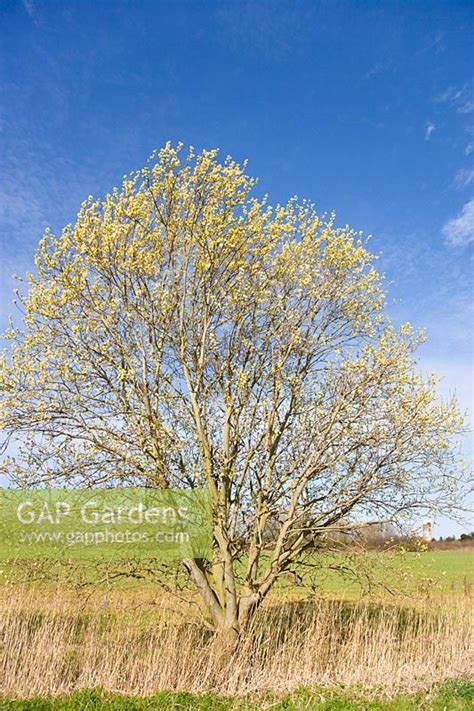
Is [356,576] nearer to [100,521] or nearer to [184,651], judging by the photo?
[184,651]

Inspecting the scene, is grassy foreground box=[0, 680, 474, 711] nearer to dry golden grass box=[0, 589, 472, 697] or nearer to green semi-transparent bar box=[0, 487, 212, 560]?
dry golden grass box=[0, 589, 472, 697]

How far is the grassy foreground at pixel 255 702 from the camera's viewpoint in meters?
6.59

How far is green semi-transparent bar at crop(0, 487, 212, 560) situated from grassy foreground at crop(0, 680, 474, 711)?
110 inches

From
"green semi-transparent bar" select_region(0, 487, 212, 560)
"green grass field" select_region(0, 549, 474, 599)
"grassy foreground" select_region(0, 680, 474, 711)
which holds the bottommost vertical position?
"grassy foreground" select_region(0, 680, 474, 711)

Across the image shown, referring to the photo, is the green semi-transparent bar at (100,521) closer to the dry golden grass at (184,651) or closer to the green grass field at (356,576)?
the green grass field at (356,576)

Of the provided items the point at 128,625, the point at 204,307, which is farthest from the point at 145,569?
the point at 204,307

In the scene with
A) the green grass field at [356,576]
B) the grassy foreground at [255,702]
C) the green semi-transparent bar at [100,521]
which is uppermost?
the green semi-transparent bar at [100,521]

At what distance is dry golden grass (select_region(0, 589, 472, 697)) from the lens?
7.65 m

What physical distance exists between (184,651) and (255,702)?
1.51 m

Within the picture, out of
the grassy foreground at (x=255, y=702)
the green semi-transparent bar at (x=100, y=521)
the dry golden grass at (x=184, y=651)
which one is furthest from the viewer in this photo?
the green semi-transparent bar at (x=100, y=521)

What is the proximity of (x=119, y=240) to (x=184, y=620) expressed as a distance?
21.1 ft

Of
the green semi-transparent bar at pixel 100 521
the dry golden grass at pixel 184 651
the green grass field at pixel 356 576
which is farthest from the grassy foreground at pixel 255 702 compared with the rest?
the green semi-transparent bar at pixel 100 521

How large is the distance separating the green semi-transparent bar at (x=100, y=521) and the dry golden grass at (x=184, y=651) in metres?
0.77

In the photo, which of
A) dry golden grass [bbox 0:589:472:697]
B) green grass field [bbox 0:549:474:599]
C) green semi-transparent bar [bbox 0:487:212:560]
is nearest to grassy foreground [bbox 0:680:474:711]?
dry golden grass [bbox 0:589:472:697]
